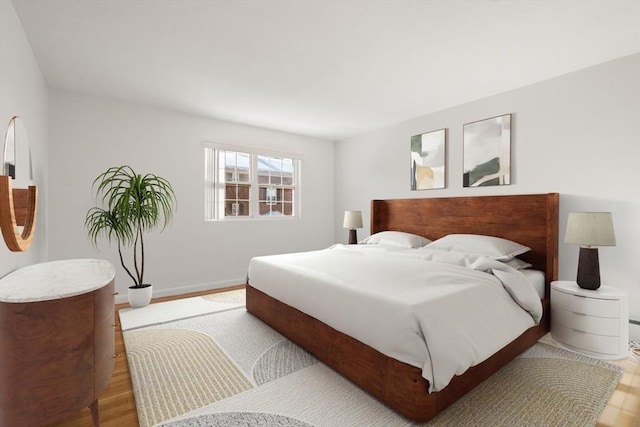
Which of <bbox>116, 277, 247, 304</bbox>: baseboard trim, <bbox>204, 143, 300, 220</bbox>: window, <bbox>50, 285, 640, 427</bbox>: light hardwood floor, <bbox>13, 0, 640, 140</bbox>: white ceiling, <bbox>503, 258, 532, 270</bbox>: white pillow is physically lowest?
<bbox>50, 285, 640, 427</bbox>: light hardwood floor

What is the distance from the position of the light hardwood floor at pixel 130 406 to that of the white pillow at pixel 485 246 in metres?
1.07

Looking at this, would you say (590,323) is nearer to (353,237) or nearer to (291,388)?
(291,388)

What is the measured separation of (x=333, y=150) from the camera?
575 centimetres

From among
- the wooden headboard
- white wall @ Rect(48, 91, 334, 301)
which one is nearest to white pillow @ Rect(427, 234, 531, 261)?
the wooden headboard

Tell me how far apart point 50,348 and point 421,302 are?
5.82 ft

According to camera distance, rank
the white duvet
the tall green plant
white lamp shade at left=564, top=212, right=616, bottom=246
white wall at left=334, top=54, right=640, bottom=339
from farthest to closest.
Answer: the tall green plant < white wall at left=334, top=54, right=640, bottom=339 < white lamp shade at left=564, top=212, right=616, bottom=246 < the white duvet

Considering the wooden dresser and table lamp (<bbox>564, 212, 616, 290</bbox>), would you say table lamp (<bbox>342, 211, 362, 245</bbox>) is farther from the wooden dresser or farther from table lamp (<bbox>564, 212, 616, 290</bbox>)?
the wooden dresser

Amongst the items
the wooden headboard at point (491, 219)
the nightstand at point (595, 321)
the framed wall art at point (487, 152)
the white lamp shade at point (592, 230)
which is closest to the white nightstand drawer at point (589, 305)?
the nightstand at point (595, 321)

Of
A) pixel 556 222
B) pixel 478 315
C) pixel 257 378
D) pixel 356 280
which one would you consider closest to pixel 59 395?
pixel 257 378

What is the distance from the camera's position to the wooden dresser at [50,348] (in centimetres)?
125

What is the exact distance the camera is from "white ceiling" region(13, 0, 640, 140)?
78.2 inches

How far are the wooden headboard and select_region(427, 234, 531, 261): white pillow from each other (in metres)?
0.16

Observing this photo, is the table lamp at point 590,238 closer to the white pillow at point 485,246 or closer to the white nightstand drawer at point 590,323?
the white nightstand drawer at point 590,323

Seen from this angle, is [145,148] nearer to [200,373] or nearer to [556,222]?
[200,373]
